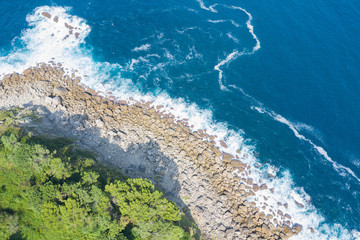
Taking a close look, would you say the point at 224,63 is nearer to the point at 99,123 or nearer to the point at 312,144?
the point at 312,144

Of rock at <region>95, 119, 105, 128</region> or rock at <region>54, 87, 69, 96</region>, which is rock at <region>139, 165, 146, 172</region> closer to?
rock at <region>95, 119, 105, 128</region>

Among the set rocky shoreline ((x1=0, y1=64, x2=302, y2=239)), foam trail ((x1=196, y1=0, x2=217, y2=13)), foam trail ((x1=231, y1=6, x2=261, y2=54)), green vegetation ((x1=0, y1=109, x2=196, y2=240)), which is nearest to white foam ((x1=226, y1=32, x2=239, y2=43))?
foam trail ((x1=231, y1=6, x2=261, y2=54))

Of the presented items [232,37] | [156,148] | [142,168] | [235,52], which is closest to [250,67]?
[235,52]

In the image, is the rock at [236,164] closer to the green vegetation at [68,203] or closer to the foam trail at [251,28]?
the green vegetation at [68,203]

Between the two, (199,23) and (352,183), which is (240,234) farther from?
(199,23)

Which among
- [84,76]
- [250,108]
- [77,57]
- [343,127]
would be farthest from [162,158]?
[343,127]

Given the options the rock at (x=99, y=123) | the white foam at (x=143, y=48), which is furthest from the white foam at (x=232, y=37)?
the rock at (x=99, y=123)
